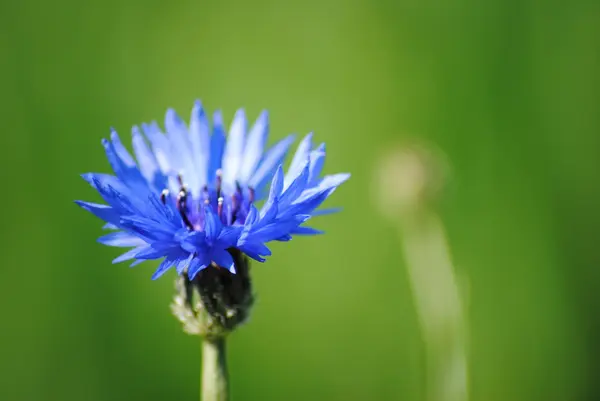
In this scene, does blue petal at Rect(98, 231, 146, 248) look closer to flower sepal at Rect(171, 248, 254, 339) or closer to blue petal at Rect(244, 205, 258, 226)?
flower sepal at Rect(171, 248, 254, 339)

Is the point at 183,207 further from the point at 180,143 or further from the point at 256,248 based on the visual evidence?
the point at 256,248

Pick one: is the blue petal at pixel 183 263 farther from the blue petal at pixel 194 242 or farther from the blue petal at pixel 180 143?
the blue petal at pixel 180 143

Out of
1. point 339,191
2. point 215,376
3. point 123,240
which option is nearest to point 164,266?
point 123,240

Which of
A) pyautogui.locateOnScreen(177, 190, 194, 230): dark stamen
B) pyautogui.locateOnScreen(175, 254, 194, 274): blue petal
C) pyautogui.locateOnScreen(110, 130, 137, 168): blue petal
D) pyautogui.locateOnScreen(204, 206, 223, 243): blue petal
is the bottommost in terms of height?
pyautogui.locateOnScreen(175, 254, 194, 274): blue petal

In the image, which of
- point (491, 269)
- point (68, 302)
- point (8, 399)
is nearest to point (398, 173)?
point (491, 269)

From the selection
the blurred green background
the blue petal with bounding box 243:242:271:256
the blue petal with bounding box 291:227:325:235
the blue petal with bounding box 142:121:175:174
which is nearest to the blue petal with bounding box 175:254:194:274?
the blue petal with bounding box 243:242:271:256

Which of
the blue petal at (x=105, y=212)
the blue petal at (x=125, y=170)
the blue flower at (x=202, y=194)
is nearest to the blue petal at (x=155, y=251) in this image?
the blue flower at (x=202, y=194)
